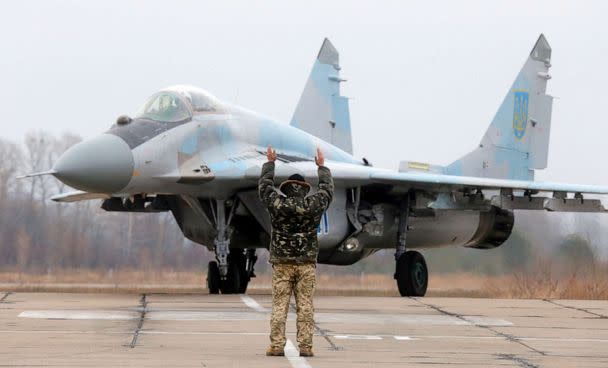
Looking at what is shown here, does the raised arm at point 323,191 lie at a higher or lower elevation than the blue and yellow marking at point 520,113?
lower

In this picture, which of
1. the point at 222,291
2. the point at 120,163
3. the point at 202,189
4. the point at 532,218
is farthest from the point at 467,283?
the point at 120,163

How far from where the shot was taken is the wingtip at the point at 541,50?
24125 mm

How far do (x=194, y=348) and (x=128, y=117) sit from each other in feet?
24.4

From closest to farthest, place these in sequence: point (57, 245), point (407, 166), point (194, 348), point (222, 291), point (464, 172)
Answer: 1. point (194, 348)
2. point (222, 291)
3. point (407, 166)
4. point (464, 172)
5. point (57, 245)

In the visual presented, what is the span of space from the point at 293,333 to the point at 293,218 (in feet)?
6.04

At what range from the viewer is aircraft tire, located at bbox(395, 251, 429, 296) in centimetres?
1962

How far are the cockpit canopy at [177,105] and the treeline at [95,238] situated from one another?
26.7 feet

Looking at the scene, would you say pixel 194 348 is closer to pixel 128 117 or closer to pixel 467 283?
pixel 128 117

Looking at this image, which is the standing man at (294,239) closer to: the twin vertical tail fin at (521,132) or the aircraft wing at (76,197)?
the aircraft wing at (76,197)

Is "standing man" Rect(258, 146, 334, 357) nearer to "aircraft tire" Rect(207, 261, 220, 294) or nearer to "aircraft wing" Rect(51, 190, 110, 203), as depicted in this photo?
"aircraft tire" Rect(207, 261, 220, 294)

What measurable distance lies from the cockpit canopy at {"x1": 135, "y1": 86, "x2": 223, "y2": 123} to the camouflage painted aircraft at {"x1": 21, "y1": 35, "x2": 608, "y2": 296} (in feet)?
0.06

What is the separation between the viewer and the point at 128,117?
17109mm

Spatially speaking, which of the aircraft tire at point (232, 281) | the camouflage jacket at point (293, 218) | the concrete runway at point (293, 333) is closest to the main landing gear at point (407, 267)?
the aircraft tire at point (232, 281)

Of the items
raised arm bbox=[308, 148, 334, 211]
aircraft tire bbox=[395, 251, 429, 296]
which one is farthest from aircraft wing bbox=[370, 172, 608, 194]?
raised arm bbox=[308, 148, 334, 211]
